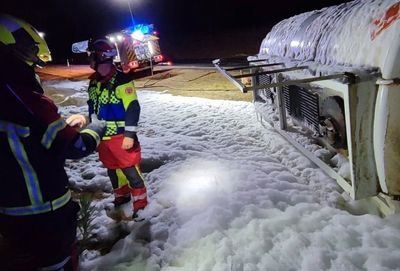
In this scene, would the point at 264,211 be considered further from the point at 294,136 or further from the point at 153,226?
the point at 294,136

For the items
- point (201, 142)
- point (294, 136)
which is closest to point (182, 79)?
point (201, 142)

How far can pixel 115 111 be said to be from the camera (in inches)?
135

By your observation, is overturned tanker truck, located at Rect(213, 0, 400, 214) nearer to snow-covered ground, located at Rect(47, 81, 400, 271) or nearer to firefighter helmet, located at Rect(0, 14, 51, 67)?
snow-covered ground, located at Rect(47, 81, 400, 271)

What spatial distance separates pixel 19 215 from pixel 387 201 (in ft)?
9.27

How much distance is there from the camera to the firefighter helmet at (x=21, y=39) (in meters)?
1.95

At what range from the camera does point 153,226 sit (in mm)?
3410

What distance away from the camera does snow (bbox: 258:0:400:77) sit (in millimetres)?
2483

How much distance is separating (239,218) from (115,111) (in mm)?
1708

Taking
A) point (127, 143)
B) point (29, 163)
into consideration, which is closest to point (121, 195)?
point (127, 143)

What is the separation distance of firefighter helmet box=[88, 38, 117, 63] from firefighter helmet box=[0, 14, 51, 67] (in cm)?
114

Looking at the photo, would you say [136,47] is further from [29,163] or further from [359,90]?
[29,163]

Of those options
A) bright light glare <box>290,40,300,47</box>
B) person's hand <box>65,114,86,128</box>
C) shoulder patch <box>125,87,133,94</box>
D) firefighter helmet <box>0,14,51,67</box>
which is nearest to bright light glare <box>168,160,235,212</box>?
shoulder patch <box>125,87,133,94</box>

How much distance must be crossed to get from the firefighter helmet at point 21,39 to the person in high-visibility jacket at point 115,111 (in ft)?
3.89

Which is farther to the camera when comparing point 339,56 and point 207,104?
point 207,104
